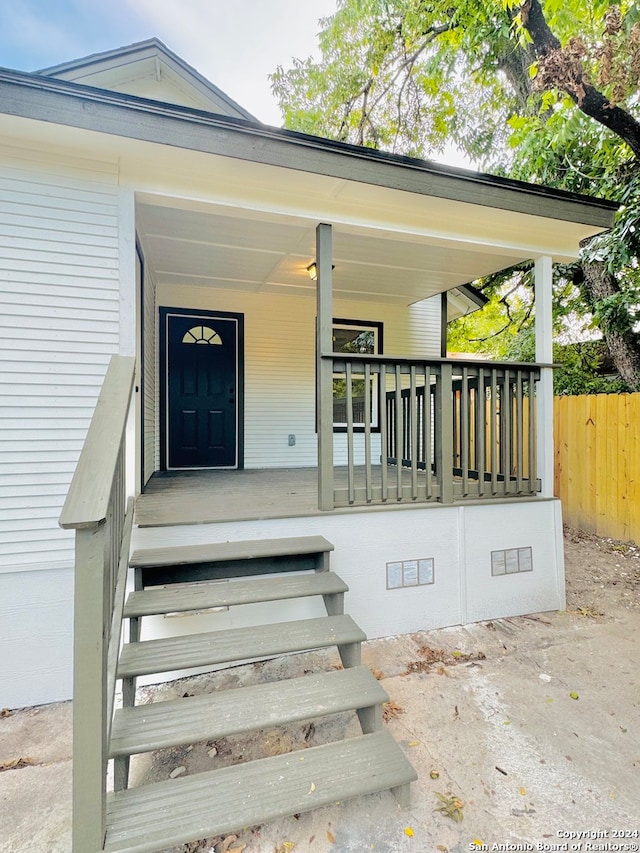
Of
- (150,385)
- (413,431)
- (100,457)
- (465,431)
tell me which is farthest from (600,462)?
(100,457)

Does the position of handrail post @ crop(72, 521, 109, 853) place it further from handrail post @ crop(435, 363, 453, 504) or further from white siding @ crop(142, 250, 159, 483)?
white siding @ crop(142, 250, 159, 483)

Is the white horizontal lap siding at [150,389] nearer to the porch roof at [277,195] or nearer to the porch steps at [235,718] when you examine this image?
the porch roof at [277,195]

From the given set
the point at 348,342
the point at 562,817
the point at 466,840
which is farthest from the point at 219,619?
the point at 348,342

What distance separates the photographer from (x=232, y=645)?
199 centimetres

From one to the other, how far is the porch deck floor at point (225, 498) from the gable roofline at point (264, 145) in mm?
2148

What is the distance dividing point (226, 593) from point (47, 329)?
1.80 metres

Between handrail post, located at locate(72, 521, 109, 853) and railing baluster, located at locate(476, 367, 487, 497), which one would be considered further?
railing baluster, located at locate(476, 367, 487, 497)


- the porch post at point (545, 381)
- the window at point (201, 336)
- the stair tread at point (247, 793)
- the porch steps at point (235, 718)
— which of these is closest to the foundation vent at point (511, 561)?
the porch post at point (545, 381)

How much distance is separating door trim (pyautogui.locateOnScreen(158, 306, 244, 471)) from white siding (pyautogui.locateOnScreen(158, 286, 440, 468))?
→ 0.19 ft

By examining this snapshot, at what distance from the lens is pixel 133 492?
297cm

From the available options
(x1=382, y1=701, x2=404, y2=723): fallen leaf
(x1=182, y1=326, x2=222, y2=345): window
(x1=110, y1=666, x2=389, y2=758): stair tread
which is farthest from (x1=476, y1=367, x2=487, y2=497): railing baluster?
(x1=182, y1=326, x2=222, y2=345): window

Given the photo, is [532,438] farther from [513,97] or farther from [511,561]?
[513,97]

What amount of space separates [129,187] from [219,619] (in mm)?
2681

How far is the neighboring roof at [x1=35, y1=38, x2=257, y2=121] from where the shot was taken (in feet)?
14.1
